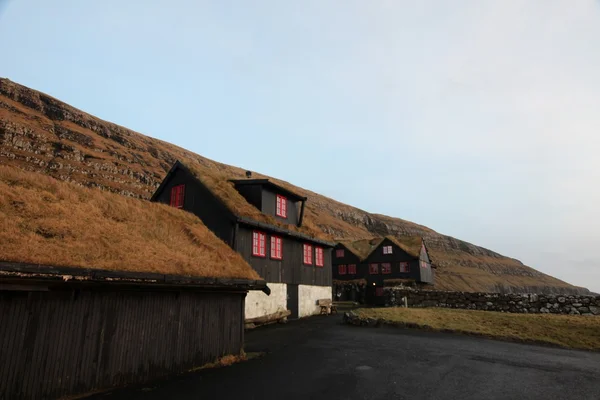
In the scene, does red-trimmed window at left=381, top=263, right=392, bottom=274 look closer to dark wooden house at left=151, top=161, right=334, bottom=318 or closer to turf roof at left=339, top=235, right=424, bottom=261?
turf roof at left=339, top=235, right=424, bottom=261

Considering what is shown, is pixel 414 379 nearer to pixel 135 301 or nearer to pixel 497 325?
pixel 135 301

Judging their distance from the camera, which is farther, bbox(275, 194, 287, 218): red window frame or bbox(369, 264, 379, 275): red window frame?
bbox(369, 264, 379, 275): red window frame

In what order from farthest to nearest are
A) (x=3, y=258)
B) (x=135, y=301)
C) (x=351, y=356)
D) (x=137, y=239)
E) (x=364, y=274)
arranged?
(x=364, y=274) < (x=351, y=356) < (x=137, y=239) < (x=135, y=301) < (x=3, y=258)

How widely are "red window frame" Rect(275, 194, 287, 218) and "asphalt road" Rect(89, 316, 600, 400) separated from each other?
10558mm

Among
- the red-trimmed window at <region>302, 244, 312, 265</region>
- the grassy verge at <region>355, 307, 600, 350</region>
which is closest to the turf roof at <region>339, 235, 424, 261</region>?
the red-trimmed window at <region>302, 244, 312, 265</region>

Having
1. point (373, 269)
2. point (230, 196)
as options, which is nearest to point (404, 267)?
point (373, 269)

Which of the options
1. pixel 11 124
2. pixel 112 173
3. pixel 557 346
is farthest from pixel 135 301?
pixel 11 124

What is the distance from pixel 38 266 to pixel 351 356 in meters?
10.1

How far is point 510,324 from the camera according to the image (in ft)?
59.7

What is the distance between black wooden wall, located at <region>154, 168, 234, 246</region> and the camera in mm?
20425

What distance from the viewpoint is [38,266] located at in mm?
7234

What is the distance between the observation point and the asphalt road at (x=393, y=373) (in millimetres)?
8391

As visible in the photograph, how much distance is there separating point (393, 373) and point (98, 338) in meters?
8.23

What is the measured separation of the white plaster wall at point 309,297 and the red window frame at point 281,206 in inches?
217
